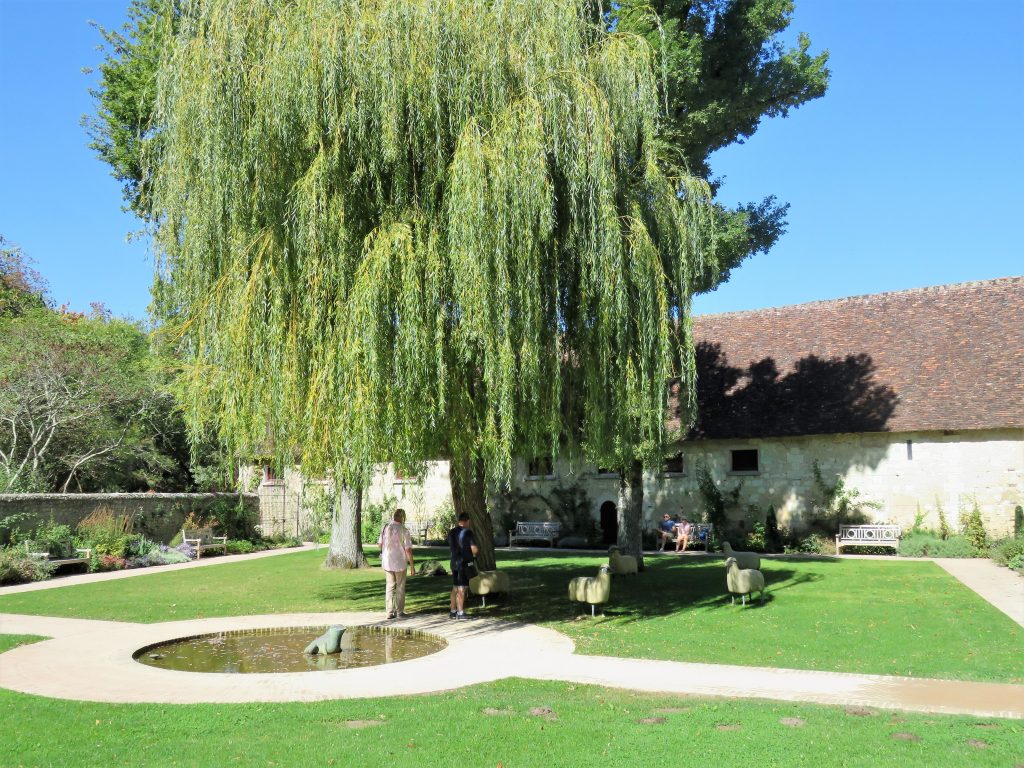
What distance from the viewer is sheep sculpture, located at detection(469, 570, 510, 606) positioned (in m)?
13.0

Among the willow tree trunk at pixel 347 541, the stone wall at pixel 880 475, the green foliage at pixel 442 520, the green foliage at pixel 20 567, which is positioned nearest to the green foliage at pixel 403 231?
the willow tree trunk at pixel 347 541

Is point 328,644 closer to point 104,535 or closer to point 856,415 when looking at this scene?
point 104,535

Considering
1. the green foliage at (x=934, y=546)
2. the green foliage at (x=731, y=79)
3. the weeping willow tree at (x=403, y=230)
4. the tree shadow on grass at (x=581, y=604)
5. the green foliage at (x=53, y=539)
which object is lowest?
the tree shadow on grass at (x=581, y=604)

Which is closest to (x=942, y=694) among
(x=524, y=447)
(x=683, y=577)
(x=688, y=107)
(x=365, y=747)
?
(x=365, y=747)

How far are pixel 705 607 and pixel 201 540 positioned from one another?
1604cm

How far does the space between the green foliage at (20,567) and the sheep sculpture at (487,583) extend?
1021cm

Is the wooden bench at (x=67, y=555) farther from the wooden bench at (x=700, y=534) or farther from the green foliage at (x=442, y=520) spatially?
the wooden bench at (x=700, y=534)

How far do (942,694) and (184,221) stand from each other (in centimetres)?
1023

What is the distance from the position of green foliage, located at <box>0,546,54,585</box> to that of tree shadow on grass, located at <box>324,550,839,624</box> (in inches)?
267

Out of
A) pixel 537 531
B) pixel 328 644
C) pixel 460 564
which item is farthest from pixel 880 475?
pixel 328 644

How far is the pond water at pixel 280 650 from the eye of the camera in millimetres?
9484

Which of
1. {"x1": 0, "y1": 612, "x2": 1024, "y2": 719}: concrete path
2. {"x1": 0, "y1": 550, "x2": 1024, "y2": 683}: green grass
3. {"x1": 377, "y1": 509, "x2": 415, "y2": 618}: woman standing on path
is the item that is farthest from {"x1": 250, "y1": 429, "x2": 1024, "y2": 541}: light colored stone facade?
{"x1": 0, "y1": 612, "x2": 1024, "y2": 719}: concrete path

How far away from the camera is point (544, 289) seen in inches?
447

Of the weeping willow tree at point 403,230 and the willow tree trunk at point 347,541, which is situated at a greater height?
the weeping willow tree at point 403,230
